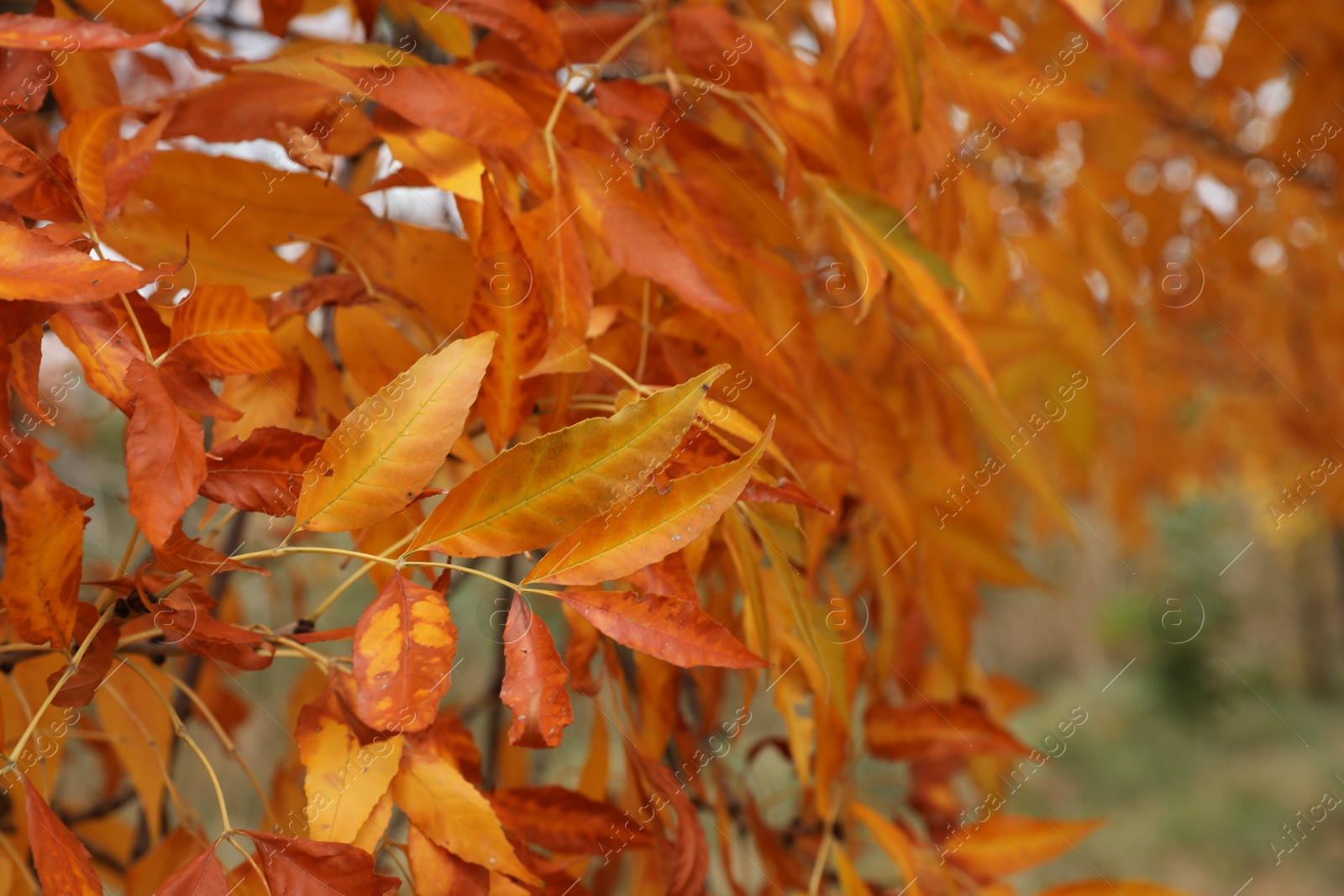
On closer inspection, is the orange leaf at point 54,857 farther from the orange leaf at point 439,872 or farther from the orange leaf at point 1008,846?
the orange leaf at point 1008,846

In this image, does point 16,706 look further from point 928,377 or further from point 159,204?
point 928,377

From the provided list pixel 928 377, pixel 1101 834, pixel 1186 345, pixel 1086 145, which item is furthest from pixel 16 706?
pixel 1101 834

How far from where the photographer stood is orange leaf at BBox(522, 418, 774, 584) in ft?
0.93

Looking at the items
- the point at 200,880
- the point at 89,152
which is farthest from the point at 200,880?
the point at 89,152

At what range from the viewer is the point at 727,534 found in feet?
1.20

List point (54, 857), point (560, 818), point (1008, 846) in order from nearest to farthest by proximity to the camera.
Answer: point (54, 857)
point (560, 818)
point (1008, 846)

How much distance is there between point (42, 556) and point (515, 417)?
0.15 m

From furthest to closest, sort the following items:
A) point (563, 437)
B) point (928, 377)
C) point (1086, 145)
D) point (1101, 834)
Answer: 1. point (1101, 834)
2. point (1086, 145)
3. point (928, 377)
4. point (563, 437)

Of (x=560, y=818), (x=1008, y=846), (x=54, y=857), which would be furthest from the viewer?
(x=1008, y=846)

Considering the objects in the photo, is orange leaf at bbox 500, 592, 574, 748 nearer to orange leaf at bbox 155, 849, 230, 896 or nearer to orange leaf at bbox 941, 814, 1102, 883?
orange leaf at bbox 155, 849, 230, 896

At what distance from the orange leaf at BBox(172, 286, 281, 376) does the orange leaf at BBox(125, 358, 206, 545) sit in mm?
29

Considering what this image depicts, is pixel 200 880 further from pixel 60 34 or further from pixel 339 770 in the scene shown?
Answer: pixel 60 34

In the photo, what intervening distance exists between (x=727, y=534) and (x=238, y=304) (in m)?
0.19

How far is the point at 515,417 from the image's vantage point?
0.33m
